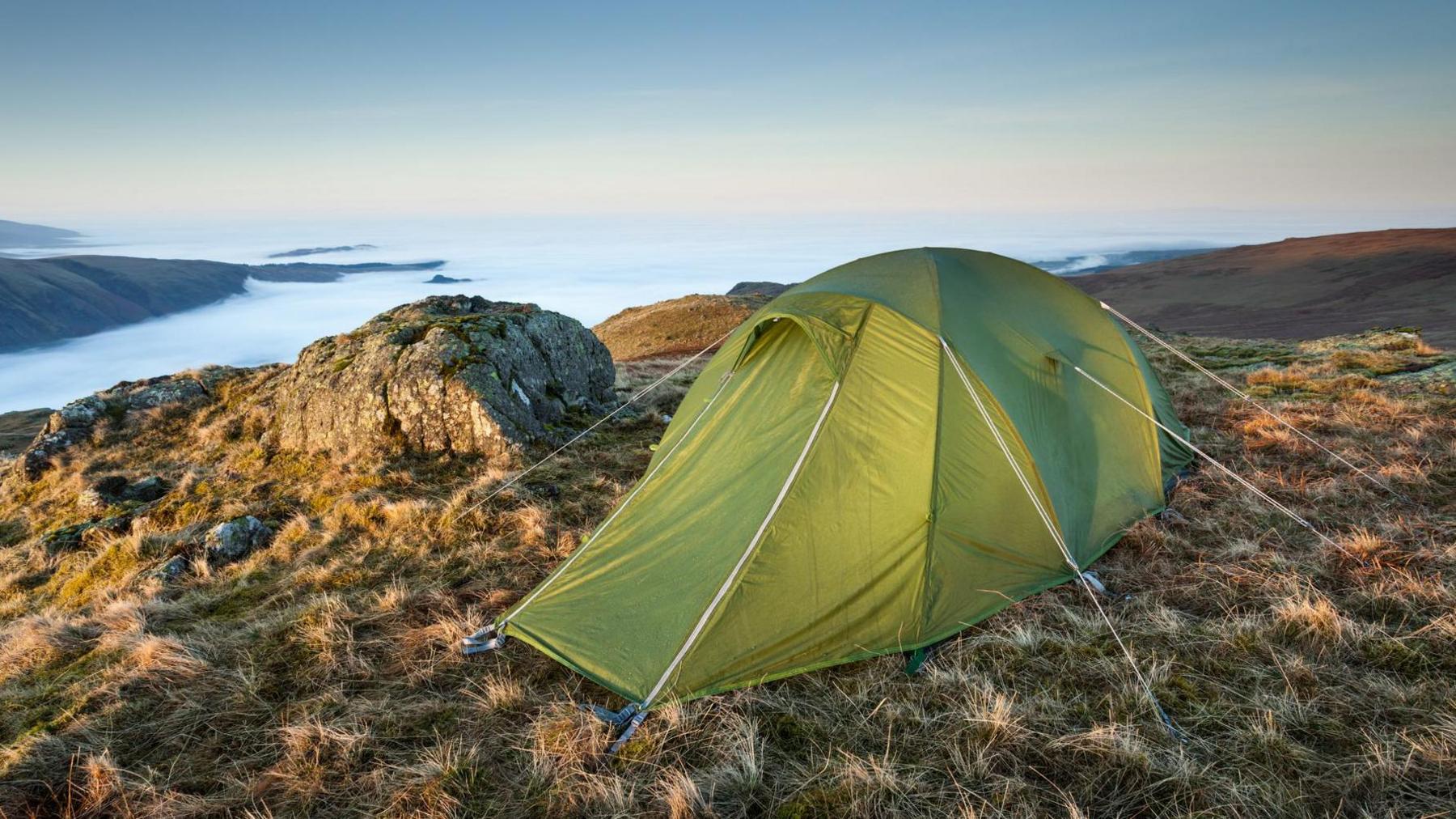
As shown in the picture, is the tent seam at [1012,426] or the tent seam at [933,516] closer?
the tent seam at [933,516]

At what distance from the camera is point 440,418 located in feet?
34.6

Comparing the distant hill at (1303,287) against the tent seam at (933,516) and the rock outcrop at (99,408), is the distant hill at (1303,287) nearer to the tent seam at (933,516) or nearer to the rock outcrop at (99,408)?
the tent seam at (933,516)

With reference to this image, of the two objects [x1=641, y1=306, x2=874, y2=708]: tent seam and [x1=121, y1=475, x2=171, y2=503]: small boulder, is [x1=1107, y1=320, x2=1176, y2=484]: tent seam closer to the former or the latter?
[x1=641, y1=306, x2=874, y2=708]: tent seam

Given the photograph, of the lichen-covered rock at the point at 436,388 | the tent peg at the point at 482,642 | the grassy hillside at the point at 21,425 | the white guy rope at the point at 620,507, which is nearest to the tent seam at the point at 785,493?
the white guy rope at the point at 620,507

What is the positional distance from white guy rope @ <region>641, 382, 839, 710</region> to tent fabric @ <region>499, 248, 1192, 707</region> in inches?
0.6

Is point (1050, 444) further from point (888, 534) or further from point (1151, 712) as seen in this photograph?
point (1151, 712)

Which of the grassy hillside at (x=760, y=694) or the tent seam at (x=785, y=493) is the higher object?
the tent seam at (x=785, y=493)

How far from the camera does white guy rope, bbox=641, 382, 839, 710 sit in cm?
446

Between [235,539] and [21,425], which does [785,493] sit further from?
[21,425]

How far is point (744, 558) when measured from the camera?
493 centimetres

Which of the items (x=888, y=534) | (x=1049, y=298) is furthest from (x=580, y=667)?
(x=1049, y=298)

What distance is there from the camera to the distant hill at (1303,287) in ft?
240

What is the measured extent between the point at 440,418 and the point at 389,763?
7.33m

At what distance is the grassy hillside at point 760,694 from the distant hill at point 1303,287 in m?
69.4
